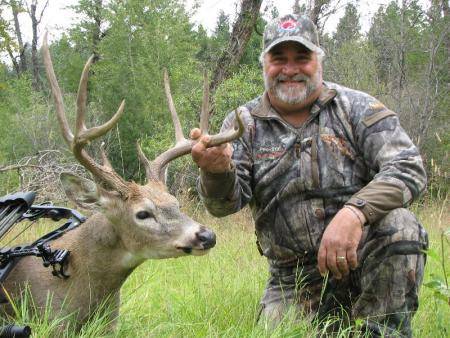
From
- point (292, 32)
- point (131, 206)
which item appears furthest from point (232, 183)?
point (292, 32)

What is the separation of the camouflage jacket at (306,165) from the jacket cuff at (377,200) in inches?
9.4

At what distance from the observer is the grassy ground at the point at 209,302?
315cm

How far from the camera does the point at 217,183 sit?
3471mm

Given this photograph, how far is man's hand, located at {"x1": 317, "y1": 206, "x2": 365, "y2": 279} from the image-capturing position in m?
3.02

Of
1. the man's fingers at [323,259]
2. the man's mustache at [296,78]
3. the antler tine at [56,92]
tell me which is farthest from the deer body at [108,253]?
the man's mustache at [296,78]

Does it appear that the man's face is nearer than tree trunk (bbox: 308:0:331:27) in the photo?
Yes

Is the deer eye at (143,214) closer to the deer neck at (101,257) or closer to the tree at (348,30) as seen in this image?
the deer neck at (101,257)

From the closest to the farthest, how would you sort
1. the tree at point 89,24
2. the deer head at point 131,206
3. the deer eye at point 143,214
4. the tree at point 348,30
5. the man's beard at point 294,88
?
the deer head at point 131,206 → the deer eye at point 143,214 → the man's beard at point 294,88 → the tree at point 348,30 → the tree at point 89,24

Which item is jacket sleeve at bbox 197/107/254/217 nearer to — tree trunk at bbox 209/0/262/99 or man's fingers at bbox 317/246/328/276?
man's fingers at bbox 317/246/328/276

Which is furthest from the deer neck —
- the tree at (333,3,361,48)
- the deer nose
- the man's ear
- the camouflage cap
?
the tree at (333,3,361,48)

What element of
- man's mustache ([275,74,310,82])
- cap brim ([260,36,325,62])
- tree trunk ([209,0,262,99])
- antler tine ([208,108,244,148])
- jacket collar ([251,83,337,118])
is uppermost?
tree trunk ([209,0,262,99])

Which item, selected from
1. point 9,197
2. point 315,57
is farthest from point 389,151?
point 9,197

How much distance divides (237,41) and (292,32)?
6.84 metres

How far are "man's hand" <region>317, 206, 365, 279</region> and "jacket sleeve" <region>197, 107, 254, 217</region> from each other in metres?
0.68
